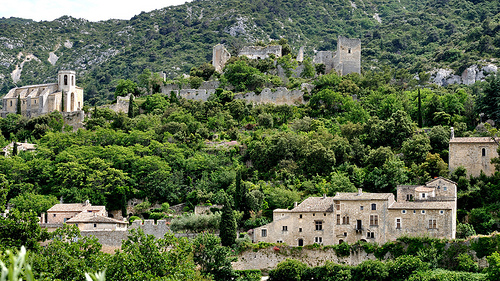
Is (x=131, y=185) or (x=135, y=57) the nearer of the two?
(x=131, y=185)

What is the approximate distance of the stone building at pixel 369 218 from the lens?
50625mm

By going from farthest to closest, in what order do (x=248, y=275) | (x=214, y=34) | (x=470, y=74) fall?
(x=214, y=34) → (x=470, y=74) → (x=248, y=275)

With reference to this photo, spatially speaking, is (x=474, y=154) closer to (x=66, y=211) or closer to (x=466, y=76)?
(x=66, y=211)

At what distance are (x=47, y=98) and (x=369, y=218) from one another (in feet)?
164

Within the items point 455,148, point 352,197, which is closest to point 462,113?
point 455,148

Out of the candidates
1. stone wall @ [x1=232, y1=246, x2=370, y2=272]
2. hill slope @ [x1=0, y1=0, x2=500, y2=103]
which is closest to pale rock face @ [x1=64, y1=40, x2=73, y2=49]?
hill slope @ [x1=0, y1=0, x2=500, y2=103]

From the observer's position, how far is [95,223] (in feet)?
182

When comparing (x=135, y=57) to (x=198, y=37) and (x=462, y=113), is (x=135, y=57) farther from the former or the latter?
(x=462, y=113)

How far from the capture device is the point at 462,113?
7069 centimetres

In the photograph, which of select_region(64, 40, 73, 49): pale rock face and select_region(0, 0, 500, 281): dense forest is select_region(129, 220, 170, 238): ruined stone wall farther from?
select_region(64, 40, 73, 49): pale rock face

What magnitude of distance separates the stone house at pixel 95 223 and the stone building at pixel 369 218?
10.9 m

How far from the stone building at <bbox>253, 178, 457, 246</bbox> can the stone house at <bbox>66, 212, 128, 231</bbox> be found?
35.6 feet

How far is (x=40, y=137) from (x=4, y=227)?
48.8 metres

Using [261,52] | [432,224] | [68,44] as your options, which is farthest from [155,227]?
[68,44]
